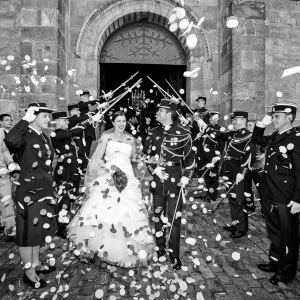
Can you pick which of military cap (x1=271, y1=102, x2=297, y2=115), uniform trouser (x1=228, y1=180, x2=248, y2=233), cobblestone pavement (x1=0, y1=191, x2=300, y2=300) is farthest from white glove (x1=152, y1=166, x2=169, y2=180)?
uniform trouser (x1=228, y1=180, x2=248, y2=233)

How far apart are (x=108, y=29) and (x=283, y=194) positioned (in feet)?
26.3

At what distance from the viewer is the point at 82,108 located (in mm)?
7566

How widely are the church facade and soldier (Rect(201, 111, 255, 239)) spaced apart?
3.06m

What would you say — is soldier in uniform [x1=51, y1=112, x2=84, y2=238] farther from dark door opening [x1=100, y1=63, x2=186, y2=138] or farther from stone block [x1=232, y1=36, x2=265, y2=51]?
dark door opening [x1=100, y1=63, x2=186, y2=138]

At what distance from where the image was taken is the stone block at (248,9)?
28.7 ft

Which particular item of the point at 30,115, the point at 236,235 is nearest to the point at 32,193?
the point at 30,115

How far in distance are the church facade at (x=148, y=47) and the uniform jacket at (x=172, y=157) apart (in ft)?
14.8

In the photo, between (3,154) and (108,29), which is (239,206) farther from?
(108,29)

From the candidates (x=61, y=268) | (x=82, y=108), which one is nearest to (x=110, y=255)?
(x=61, y=268)

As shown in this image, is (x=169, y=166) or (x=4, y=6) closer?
(x=169, y=166)

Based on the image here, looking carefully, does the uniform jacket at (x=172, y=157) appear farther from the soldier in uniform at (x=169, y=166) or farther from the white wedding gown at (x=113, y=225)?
the white wedding gown at (x=113, y=225)

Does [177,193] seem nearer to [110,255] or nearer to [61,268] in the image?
[110,255]

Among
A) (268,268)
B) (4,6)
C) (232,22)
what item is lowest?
(268,268)

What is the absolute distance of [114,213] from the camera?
433 centimetres
